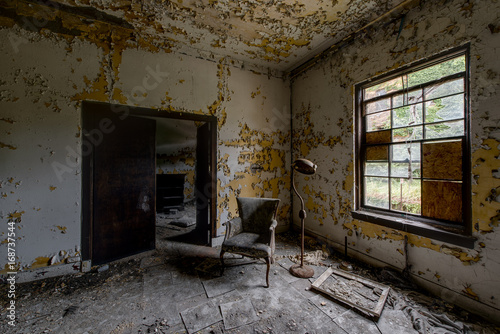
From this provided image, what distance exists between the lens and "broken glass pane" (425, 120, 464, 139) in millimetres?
1967

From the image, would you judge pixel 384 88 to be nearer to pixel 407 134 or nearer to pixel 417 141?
pixel 407 134

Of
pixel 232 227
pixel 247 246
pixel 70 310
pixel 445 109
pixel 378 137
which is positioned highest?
pixel 445 109

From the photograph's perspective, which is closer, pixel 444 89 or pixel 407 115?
pixel 444 89

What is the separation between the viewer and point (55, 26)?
2377 millimetres

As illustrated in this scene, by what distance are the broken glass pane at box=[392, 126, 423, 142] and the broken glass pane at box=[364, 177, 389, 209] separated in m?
0.54

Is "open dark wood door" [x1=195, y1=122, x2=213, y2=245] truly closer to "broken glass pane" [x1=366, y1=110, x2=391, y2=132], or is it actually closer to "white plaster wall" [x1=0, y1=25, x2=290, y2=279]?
"white plaster wall" [x1=0, y1=25, x2=290, y2=279]

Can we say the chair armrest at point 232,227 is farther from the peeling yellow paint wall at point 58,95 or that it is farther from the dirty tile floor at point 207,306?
the peeling yellow paint wall at point 58,95

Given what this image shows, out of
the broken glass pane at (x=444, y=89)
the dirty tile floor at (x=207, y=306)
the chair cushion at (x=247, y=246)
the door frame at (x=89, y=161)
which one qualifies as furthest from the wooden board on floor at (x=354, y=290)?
the door frame at (x=89, y=161)

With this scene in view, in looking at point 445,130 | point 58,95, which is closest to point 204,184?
point 58,95

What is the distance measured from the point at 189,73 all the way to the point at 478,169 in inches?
143

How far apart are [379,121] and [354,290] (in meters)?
2.08

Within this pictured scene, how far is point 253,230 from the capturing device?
271 cm

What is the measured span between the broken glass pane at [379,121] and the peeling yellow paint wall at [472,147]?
0.76ft

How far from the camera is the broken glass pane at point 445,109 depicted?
196cm
